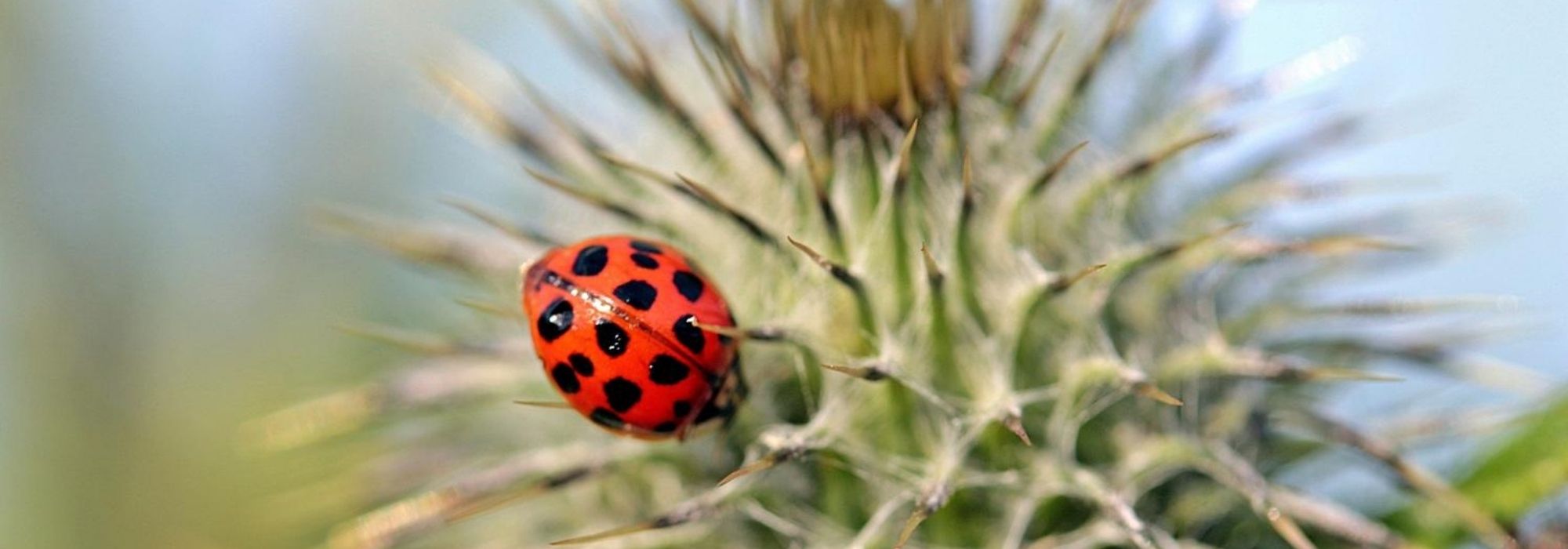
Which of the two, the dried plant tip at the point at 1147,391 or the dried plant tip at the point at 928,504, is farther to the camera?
the dried plant tip at the point at 1147,391

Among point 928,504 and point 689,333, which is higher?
point 689,333

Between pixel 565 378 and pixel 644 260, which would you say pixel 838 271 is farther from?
pixel 565 378

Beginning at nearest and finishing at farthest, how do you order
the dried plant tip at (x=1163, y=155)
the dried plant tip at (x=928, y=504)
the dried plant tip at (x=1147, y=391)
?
the dried plant tip at (x=928, y=504) → the dried plant tip at (x=1147, y=391) → the dried plant tip at (x=1163, y=155)

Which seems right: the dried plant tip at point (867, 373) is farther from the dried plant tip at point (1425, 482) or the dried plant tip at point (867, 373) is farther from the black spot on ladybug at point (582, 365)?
the dried plant tip at point (1425, 482)

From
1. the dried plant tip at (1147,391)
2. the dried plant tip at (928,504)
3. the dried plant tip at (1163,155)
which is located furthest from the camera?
the dried plant tip at (1163,155)

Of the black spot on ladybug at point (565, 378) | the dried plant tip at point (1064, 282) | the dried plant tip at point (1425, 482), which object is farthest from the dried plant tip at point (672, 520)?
the dried plant tip at point (1425, 482)

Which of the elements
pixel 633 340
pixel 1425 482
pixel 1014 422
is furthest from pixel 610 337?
pixel 1425 482
